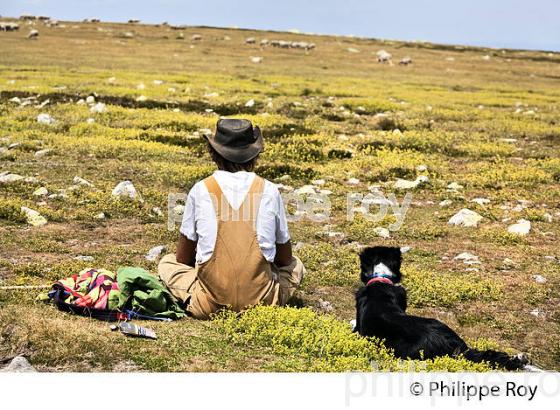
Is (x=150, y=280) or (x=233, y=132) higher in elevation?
(x=233, y=132)

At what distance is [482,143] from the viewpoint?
66.8 feet

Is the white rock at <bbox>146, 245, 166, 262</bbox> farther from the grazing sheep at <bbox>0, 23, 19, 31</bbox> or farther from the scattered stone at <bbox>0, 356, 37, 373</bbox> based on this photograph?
the grazing sheep at <bbox>0, 23, 19, 31</bbox>

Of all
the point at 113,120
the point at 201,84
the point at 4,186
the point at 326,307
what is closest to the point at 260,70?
the point at 201,84

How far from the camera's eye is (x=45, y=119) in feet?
67.5

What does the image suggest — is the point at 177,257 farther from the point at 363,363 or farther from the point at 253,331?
the point at 363,363

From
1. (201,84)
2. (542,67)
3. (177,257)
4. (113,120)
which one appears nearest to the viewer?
(177,257)

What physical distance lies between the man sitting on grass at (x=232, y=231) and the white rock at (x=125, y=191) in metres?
5.69

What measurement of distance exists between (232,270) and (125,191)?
6484 millimetres

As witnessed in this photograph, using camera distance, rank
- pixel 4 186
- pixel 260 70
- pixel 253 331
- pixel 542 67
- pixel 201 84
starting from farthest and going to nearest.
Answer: pixel 542 67 < pixel 260 70 < pixel 201 84 < pixel 4 186 < pixel 253 331

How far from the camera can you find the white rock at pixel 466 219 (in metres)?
12.5

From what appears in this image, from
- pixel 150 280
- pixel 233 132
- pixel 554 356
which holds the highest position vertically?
pixel 233 132

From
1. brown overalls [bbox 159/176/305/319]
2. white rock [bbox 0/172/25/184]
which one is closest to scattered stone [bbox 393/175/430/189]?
white rock [bbox 0/172/25/184]

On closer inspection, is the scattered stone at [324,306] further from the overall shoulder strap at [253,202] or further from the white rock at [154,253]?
the white rock at [154,253]

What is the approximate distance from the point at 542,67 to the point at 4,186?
72269 millimetres
